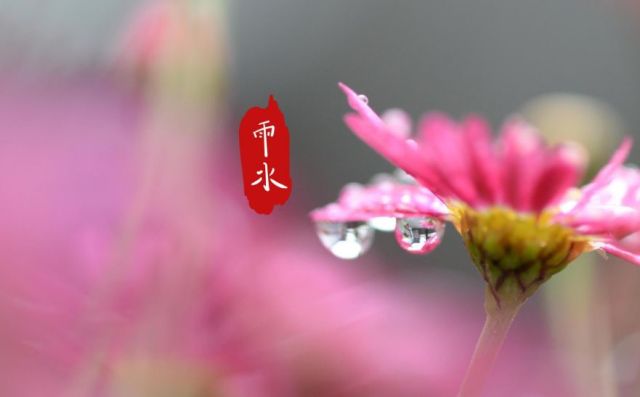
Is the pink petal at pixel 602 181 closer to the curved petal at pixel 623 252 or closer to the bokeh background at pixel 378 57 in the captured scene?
the curved petal at pixel 623 252

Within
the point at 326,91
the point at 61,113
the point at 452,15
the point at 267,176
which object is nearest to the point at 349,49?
the point at 326,91

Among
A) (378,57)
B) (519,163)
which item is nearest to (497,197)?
(519,163)

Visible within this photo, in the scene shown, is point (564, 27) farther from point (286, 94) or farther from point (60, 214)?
point (60, 214)

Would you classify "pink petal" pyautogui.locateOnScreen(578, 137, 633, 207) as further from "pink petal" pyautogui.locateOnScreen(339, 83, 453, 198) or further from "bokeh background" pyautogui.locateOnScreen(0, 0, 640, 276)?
"bokeh background" pyautogui.locateOnScreen(0, 0, 640, 276)

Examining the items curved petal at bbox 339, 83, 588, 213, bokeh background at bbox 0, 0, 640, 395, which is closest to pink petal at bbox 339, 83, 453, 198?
curved petal at bbox 339, 83, 588, 213

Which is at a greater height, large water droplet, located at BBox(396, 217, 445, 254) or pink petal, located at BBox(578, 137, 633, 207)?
large water droplet, located at BBox(396, 217, 445, 254)

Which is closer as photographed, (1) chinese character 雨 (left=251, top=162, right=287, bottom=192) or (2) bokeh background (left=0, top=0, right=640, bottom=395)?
(1) chinese character 雨 (left=251, top=162, right=287, bottom=192)

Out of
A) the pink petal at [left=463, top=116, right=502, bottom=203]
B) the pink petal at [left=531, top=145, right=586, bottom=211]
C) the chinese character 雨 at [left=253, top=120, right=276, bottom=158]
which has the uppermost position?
the chinese character 雨 at [left=253, top=120, right=276, bottom=158]

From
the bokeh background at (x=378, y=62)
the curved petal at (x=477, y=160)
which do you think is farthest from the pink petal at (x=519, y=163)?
the bokeh background at (x=378, y=62)

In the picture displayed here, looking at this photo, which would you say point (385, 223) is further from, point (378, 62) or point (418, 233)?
point (378, 62)
